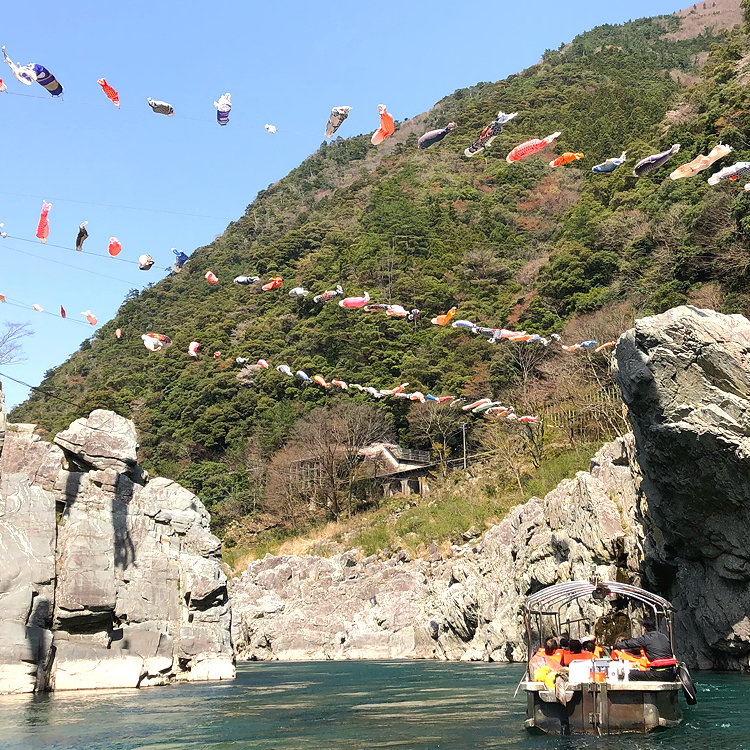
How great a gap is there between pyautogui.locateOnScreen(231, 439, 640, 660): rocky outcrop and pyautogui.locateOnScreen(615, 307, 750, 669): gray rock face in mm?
3477

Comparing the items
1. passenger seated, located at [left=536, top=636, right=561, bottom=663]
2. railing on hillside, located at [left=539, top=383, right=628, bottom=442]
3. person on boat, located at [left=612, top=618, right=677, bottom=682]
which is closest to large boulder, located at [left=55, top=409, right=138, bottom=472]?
passenger seated, located at [left=536, top=636, right=561, bottom=663]

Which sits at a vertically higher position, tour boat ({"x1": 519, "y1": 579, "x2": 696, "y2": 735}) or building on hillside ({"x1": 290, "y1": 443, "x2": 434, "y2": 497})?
building on hillside ({"x1": 290, "y1": 443, "x2": 434, "y2": 497})

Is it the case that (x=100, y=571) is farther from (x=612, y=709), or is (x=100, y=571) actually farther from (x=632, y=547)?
(x=632, y=547)

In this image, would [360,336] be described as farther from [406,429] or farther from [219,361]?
[219,361]

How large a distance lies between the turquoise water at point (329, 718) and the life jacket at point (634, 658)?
46.0 inches

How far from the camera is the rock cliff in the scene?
20.4 metres

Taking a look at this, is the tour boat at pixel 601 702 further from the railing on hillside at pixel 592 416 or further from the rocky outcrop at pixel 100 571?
the railing on hillside at pixel 592 416

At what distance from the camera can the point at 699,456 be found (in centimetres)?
2092

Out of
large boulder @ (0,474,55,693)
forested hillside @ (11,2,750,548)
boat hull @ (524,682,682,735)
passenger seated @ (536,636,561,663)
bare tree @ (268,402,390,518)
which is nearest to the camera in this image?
boat hull @ (524,682,682,735)

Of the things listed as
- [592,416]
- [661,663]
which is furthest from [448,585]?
[661,663]

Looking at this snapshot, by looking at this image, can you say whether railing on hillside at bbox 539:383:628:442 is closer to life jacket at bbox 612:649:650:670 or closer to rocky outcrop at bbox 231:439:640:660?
rocky outcrop at bbox 231:439:640:660

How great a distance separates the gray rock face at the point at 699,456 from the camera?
2012 cm

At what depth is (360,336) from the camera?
6062 cm

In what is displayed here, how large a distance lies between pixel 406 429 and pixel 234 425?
13765mm
